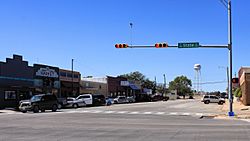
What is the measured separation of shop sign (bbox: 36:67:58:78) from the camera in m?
63.2

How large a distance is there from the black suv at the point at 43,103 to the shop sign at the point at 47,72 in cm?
1859

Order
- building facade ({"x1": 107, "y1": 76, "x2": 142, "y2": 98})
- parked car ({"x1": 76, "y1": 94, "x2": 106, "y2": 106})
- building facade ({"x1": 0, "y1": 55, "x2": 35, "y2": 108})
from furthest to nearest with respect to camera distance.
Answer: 1. building facade ({"x1": 107, "y1": 76, "x2": 142, "y2": 98})
2. parked car ({"x1": 76, "y1": 94, "x2": 106, "y2": 106})
3. building facade ({"x1": 0, "y1": 55, "x2": 35, "y2": 108})

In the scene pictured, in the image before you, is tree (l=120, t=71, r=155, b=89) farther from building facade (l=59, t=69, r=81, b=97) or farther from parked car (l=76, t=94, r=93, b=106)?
parked car (l=76, t=94, r=93, b=106)

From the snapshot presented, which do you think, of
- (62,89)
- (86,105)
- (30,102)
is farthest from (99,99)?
(30,102)

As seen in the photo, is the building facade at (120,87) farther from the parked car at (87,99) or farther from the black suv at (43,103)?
the black suv at (43,103)

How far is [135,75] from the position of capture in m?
168

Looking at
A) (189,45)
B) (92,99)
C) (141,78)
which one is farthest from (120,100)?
(141,78)

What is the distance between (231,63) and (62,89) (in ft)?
137

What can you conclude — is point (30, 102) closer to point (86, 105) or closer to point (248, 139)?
point (86, 105)

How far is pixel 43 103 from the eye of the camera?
4356 centimetres

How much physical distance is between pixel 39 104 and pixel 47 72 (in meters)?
22.6

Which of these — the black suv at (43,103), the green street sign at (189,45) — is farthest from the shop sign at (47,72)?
the green street sign at (189,45)

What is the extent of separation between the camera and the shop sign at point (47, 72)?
2489 inches

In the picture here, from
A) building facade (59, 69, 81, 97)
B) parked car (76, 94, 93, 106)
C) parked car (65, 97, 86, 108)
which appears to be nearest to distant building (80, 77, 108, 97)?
building facade (59, 69, 81, 97)
